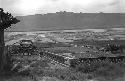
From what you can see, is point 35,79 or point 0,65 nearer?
point 35,79

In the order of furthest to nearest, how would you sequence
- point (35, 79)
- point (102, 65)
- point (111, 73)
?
point (102, 65), point (111, 73), point (35, 79)

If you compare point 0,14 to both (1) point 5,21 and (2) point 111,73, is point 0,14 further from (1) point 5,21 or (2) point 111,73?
(2) point 111,73

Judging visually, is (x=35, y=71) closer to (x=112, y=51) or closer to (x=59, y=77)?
(x=59, y=77)

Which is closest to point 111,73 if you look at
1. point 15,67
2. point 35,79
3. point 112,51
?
point 35,79

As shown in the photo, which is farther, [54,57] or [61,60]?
[54,57]

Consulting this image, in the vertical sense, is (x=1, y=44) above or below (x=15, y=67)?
above

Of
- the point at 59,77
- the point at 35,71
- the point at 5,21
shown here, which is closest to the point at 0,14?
the point at 5,21

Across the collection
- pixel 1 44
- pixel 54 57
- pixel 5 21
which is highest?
pixel 5 21

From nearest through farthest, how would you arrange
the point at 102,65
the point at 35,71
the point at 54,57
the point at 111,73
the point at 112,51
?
the point at 111,73 < the point at 35,71 < the point at 102,65 < the point at 54,57 < the point at 112,51

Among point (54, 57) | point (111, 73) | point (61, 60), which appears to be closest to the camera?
point (111, 73)
